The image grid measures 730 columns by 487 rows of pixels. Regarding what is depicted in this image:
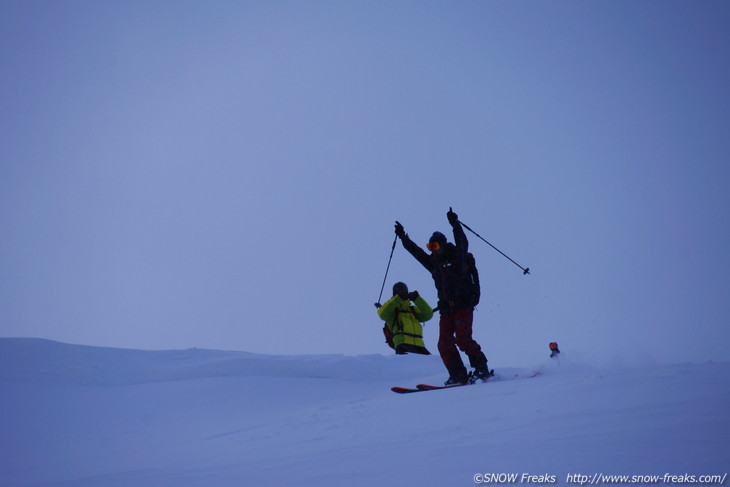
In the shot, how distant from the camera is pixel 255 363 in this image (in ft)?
32.4

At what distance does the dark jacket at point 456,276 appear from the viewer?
7.17 meters

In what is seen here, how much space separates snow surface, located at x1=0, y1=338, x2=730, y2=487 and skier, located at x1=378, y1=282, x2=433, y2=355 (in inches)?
22.4

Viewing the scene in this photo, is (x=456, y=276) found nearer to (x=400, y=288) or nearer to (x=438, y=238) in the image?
(x=438, y=238)

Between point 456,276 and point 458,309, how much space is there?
0.43m

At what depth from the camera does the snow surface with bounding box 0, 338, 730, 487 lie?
2.84m

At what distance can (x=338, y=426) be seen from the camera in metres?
4.84

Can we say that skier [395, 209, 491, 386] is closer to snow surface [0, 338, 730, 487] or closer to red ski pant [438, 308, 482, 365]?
red ski pant [438, 308, 482, 365]

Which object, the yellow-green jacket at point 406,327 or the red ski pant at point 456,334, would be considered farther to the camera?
the yellow-green jacket at point 406,327

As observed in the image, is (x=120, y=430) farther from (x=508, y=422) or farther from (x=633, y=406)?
(x=633, y=406)

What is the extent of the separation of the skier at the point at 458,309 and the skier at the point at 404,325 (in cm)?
160

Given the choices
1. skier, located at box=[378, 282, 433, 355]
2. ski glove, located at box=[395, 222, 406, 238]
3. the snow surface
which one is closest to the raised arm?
ski glove, located at box=[395, 222, 406, 238]

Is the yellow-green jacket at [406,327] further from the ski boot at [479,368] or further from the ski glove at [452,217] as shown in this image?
the ski glove at [452,217]

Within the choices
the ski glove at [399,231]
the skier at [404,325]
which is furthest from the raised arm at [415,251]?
the skier at [404,325]

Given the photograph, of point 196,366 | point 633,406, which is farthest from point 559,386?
point 196,366
